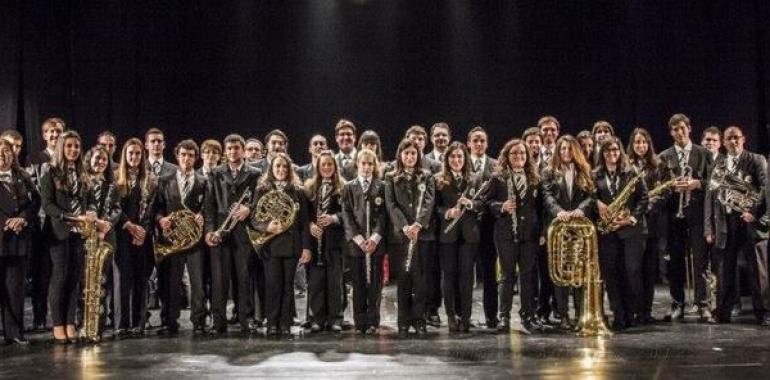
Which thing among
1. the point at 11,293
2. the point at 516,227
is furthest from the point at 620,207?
the point at 11,293

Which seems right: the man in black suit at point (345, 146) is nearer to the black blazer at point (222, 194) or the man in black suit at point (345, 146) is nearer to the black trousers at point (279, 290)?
the black blazer at point (222, 194)

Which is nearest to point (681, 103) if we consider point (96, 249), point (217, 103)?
point (217, 103)

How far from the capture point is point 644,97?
12.0 metres

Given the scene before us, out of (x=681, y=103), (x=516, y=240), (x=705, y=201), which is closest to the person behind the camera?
(x=516, y=240)

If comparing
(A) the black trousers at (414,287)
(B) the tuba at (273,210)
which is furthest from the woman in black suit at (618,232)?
(B) the tuba at (273,210)

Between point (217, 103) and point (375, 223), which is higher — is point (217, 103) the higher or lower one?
the higher one

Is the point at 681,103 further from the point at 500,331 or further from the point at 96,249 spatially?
the point at 96,249

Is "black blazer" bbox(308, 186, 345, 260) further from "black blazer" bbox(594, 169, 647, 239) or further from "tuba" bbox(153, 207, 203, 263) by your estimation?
"black blazer" bbox(594, 169, 647, 239)

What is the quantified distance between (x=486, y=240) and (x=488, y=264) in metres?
0.23

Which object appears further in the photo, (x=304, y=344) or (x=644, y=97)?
(x=644, y=97)

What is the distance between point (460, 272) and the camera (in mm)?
7902

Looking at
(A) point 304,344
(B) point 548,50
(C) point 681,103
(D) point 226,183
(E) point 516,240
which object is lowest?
(A) point 304,344

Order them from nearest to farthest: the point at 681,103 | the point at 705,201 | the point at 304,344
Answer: the point at 304,344, the point at 705,201, the point at 681,103

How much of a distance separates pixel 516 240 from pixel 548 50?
201 inches
